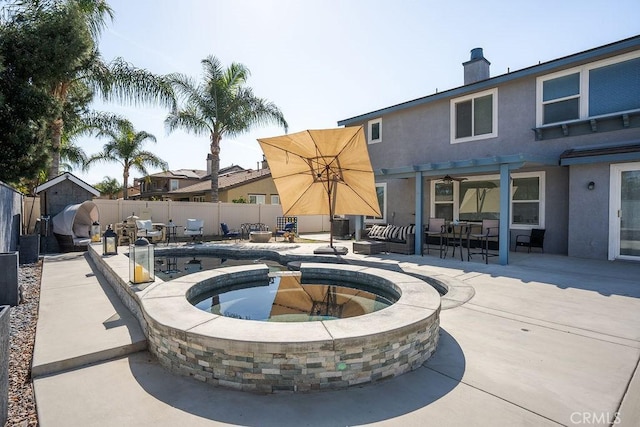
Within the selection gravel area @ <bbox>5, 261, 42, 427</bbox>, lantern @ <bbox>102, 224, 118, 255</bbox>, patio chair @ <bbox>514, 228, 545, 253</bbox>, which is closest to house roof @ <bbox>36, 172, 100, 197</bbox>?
lantern @ <bbox>102, 224, 118, 255</bbox>

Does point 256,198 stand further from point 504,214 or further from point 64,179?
point 504,214

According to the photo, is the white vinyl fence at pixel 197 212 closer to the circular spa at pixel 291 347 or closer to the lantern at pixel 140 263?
the lantern at pixel 140 263

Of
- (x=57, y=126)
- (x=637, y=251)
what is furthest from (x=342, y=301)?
(x=57, y=126)

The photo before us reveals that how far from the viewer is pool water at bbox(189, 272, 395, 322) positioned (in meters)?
4.83

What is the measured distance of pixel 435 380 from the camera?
2977 millimetres

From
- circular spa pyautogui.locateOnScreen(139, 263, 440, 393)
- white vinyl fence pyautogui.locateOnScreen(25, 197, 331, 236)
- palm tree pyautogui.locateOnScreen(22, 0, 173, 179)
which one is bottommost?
circular spa pyautogui.locateOnScreen(139, 263, 440, 393)

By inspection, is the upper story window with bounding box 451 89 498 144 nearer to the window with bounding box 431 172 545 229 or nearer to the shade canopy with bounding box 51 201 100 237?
the window with bounding box 431 172 545 229

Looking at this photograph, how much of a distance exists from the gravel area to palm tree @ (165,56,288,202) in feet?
40.2

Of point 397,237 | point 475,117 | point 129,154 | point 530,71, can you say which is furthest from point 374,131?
point 129,154

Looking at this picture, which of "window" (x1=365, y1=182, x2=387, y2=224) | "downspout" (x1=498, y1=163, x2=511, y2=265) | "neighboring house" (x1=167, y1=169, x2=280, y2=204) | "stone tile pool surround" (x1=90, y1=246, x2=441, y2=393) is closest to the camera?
"stone tile pool surround" (x1=90, y1=246, x2=441, y2=393)

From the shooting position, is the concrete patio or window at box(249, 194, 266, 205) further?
window at box(249, 194, 266, 205)

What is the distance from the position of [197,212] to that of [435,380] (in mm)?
15319

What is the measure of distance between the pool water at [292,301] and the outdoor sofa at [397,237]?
175 inches

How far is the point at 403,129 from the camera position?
1384 centimetres
